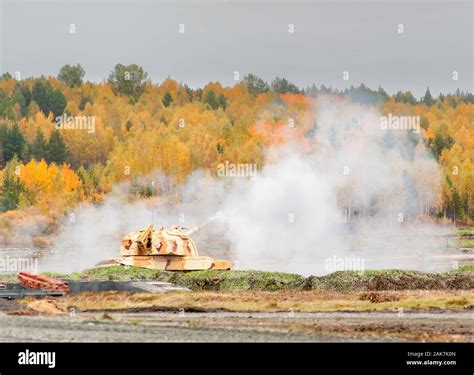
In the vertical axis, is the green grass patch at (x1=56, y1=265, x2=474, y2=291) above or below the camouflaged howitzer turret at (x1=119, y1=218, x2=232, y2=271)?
below

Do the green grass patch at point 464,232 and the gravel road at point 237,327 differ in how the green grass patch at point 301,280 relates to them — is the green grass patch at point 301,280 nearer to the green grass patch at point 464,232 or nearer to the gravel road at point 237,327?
the gravel road at point 237,327

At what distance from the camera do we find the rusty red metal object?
2415 inches

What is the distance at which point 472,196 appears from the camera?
9288 centimetres

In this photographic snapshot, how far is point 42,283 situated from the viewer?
61.8 metres

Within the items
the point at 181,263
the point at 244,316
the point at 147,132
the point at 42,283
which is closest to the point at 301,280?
the point at 181,263

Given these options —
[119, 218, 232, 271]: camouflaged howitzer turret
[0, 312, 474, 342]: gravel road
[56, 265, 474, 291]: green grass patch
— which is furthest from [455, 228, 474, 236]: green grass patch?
[0, 312, 474, 342]: gravel road

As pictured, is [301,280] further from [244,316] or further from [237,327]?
[237,327]
